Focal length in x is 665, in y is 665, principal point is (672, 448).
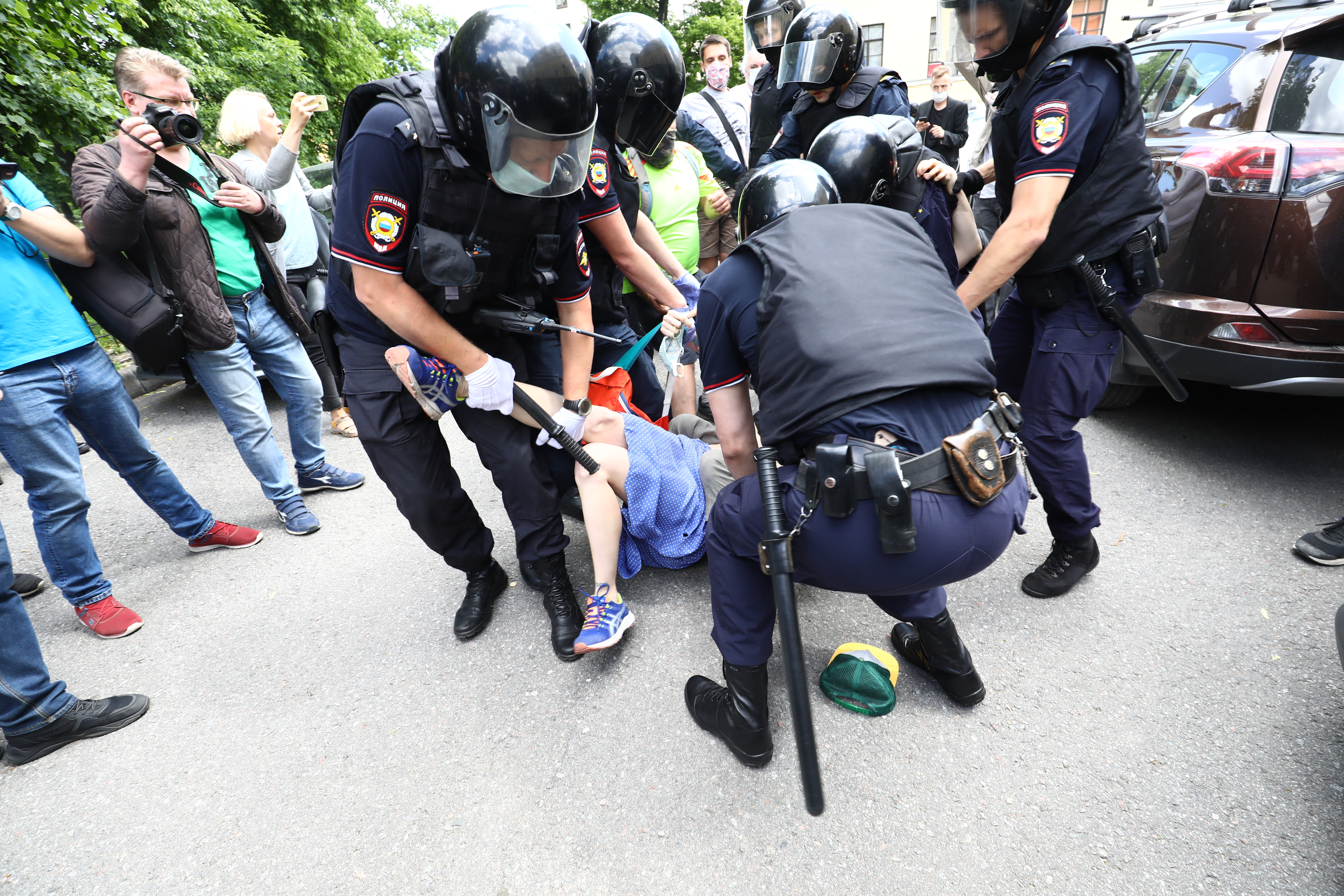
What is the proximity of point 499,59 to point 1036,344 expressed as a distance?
196cm

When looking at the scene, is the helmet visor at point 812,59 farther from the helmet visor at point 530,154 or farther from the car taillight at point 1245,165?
the helmet visor at point 530,154

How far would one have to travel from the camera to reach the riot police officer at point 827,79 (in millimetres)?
3061

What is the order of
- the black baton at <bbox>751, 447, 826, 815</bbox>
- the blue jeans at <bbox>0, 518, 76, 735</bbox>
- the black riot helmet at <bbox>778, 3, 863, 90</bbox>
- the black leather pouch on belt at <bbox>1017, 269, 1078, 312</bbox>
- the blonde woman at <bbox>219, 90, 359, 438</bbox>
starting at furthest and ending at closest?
the blonde woman at <bbox>219, 90, 359, 438</bbox>
the black riot helmet at <bbox>778, 3, 863, 90</bbox>
the black leather pouch on belt at <bbox>1017, 269, 1078, 312</bbox>
the blue jeans at <bbox>0, 518, 76, 735</bbox>
the black baton at <bbox>751, 447, 826, 815</bbox>

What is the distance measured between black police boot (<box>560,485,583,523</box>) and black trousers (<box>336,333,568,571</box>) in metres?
0.52

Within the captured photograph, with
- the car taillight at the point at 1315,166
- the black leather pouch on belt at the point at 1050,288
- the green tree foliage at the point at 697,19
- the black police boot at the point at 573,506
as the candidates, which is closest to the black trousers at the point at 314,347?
the black police boot at the point at 573,506

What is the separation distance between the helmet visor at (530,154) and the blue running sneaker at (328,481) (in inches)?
96.1

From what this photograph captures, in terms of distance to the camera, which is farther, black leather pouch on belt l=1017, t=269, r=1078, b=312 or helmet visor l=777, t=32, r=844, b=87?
helmet visor l=777, t=32, r=844, b=87

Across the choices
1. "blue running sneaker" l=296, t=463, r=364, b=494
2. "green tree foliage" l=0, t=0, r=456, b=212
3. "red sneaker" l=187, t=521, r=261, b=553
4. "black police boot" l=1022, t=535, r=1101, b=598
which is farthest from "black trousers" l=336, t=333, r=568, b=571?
"green tree foliage" l=0, t=0, r=456, b=212

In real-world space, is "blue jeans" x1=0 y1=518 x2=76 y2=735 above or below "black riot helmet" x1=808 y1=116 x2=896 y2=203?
below

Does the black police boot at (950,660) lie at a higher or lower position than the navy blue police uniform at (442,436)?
lower

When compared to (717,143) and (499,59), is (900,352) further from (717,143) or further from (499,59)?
(717,143)

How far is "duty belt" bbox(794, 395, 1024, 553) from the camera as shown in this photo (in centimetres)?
139

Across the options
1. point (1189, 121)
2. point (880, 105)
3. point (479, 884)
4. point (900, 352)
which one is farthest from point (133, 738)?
point (1189, 121)

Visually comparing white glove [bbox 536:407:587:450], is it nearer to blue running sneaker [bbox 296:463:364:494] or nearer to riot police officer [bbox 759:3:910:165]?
riot police officer [bbox 759:3:910:165]
